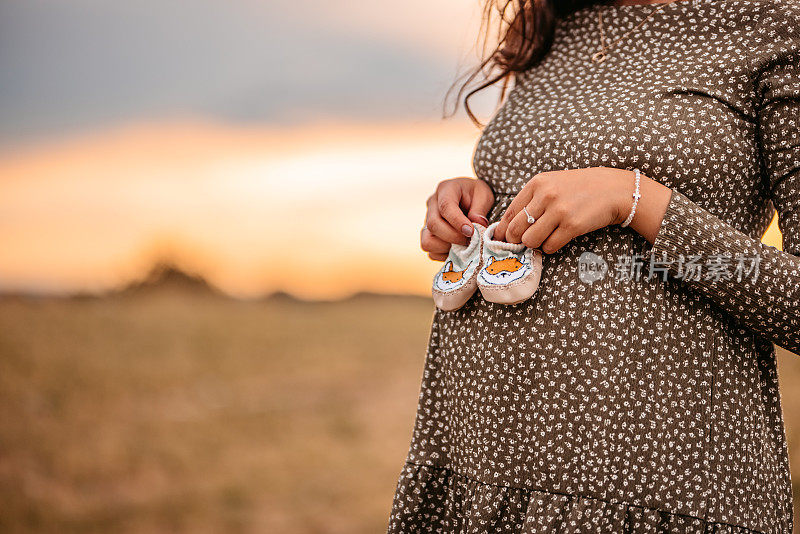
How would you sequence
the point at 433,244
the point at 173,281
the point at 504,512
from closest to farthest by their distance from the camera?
→ the point at 504,512 → the point at 433,244 → the point at 173,281

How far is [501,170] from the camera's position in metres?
1.01

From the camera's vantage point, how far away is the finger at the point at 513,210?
85cm

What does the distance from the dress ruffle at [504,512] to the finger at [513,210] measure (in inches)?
13.1

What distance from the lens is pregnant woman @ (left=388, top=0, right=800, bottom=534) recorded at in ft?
2.72

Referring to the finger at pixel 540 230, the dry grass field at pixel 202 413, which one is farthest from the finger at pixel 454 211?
the dry grass field at pixel 202 413

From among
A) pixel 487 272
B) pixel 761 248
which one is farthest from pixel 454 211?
pixel 761 248

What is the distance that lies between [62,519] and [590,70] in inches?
123

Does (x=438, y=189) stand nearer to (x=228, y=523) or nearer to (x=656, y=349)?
(x=656, y=349)

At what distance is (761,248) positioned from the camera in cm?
82

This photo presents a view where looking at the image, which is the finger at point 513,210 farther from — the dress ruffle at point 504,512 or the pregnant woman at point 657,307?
the dress ruffle at point 504,512

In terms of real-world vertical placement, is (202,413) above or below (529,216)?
below

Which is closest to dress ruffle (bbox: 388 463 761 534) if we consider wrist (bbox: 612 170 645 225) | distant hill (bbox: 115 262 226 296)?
wrist (bbox: 612 170 645 225)

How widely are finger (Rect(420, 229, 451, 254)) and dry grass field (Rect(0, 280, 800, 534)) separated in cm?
246

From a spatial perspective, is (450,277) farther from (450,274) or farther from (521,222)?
(521,222)
